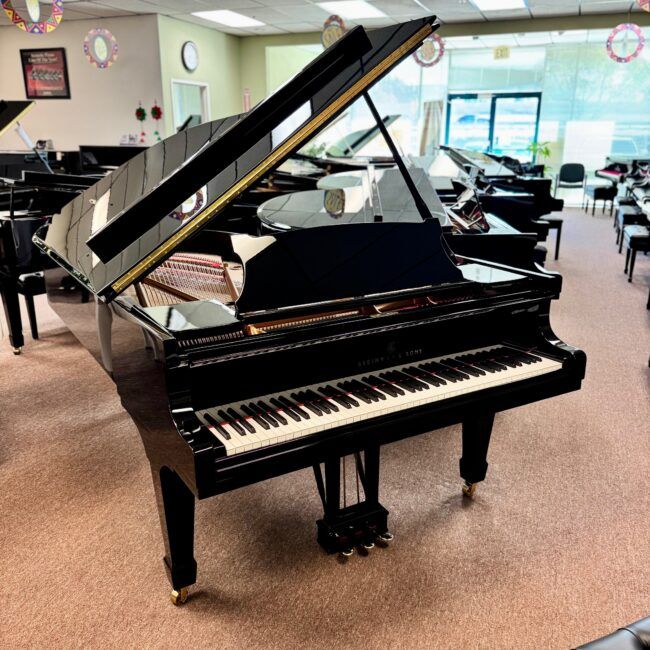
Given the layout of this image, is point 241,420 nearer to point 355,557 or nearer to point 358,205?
point 355,557

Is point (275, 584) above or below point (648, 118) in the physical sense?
below

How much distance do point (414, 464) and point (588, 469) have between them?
859 mm

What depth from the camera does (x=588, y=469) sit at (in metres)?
2.87

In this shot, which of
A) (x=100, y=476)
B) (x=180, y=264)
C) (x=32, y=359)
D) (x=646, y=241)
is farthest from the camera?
(x=646, y=241)

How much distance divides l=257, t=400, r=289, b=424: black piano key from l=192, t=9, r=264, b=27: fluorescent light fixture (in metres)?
9.95

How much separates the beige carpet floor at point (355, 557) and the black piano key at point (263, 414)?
0.77 m

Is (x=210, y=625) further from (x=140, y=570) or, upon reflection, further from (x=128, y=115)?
(x=128, y=115)

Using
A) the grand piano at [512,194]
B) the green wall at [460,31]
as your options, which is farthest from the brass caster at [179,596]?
the green wall at [460,31]

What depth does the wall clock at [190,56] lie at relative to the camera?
35.4ft

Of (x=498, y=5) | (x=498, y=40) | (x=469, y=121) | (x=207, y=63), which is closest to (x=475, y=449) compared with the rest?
(x=498, y=5)

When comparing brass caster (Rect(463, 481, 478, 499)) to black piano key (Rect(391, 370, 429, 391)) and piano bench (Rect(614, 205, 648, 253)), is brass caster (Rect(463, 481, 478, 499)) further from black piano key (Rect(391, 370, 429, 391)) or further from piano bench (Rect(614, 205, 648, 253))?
piano bench (Rect(614, 205, 648, 253))

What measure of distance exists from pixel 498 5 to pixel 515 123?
4370 mm

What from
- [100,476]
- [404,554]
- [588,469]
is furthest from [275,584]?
[588,469]

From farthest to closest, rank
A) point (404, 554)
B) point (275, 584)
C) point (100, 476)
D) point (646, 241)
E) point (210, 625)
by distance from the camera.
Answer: point (646, 241), point (100, 476), point (404, 554), point (275, 584), point (210, 625)
